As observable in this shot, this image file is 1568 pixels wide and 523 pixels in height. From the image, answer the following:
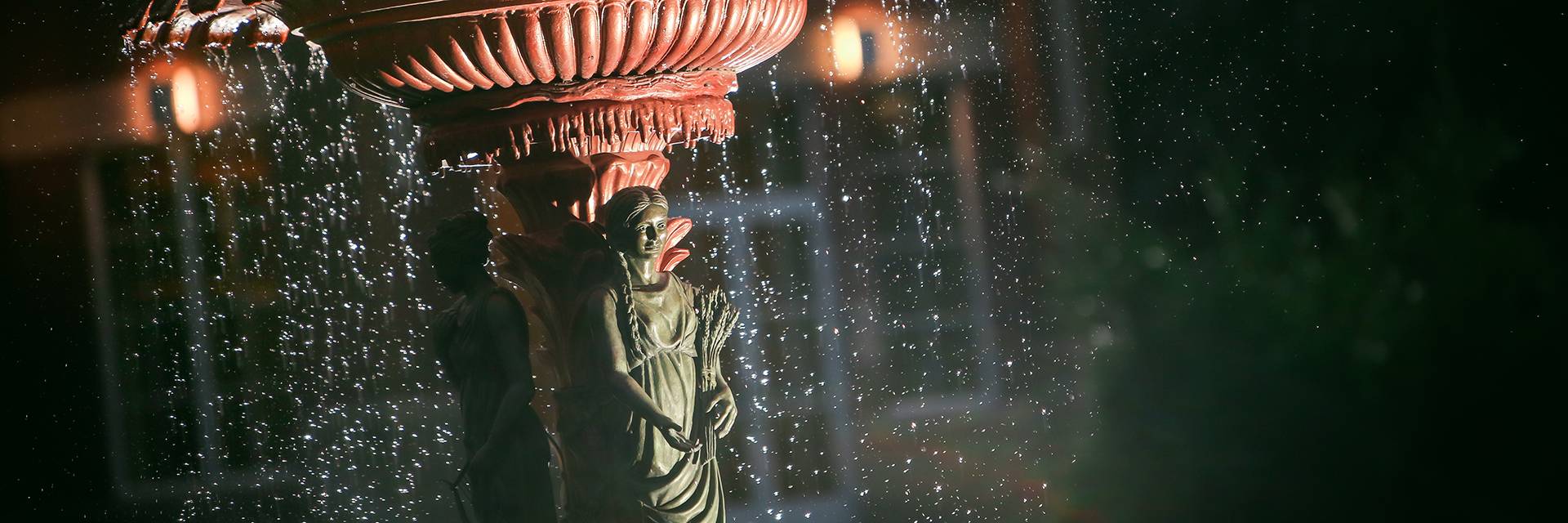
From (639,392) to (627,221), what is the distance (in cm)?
15

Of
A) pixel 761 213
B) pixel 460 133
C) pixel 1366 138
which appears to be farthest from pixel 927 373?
pixel 460 133

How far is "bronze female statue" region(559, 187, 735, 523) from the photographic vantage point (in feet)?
3.57

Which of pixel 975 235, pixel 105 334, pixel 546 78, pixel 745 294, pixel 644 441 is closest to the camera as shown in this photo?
pixel 546 78

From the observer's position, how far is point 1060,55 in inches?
87.1

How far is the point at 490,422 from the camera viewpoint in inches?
43.3

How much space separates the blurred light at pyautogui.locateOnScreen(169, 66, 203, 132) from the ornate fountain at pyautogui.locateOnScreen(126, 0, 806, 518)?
92 centimetres

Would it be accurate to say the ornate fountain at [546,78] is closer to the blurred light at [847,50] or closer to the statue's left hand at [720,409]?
the statue's left hand at [720,409]

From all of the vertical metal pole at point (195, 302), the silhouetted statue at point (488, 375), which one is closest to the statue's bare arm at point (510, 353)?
the silhouetted statue at point (488, 375)

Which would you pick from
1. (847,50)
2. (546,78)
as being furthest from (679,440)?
(847,50)

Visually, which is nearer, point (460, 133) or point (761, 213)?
point (460, 133)

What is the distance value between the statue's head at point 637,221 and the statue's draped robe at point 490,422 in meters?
0.11

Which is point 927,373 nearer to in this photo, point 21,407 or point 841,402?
point 841,402

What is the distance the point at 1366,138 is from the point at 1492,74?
9.0 inches

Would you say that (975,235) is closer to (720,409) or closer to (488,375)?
(720,409)
